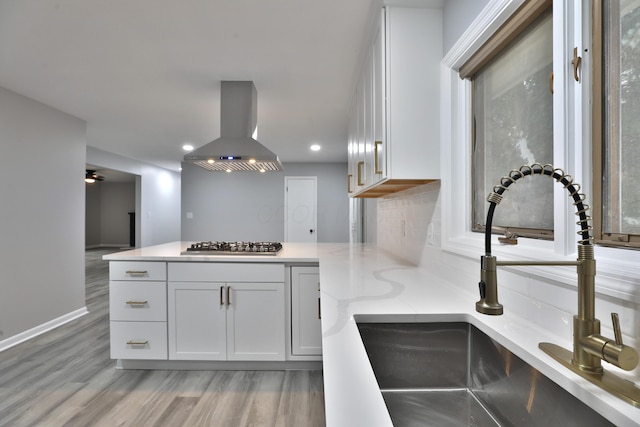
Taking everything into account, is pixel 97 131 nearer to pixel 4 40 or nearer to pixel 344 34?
pixel 4 40

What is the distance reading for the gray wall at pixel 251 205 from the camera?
275 inches

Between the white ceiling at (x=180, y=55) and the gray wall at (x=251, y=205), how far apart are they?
3139mm

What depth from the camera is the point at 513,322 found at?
93 cm

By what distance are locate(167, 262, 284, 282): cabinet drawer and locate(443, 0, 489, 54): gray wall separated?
175 centimetres

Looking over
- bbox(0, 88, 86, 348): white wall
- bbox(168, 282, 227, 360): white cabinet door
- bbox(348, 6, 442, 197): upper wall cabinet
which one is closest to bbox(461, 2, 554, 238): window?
bbox(348, 6, 442, 197): upper wall cabinet

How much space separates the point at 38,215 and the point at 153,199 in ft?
15.3

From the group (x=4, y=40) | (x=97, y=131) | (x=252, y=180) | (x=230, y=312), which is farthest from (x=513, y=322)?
(x=252, y=180)

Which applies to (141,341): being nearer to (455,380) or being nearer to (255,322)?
(255,322)

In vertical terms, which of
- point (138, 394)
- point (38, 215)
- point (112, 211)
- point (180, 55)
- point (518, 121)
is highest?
point (180, 55)

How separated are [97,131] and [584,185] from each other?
5162 millimetres

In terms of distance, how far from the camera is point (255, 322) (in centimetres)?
237

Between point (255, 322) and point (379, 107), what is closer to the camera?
point (379, 107)

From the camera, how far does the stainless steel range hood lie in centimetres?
261

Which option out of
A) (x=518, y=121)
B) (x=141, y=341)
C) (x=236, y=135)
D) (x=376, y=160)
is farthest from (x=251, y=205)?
(x=518, y=121)
